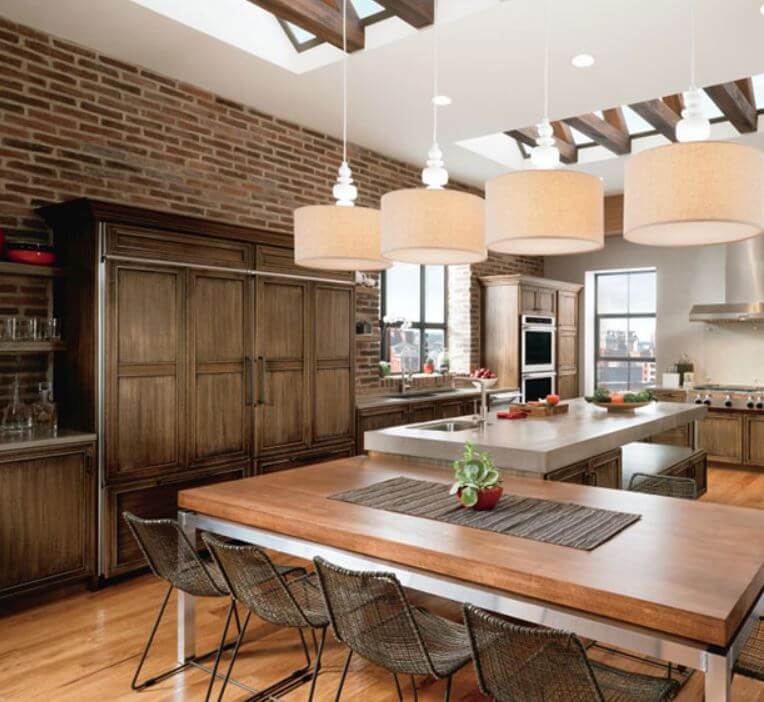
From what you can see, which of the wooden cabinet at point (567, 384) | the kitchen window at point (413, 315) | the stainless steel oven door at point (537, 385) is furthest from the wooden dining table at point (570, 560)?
the wooden cabinet at point (567, 384)

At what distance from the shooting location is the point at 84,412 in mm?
3848

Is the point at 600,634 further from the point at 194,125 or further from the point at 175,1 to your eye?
the point at 194,125

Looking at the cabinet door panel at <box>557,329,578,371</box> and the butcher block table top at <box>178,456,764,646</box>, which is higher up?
the cabinet door panel at <box>557,329,578,371</box>

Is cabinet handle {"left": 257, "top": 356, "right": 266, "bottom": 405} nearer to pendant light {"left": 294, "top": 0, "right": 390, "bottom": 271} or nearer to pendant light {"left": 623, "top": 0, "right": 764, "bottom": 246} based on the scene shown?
pendant light {"left": 294, "top": 0, "right": 390, "bottom": 271}

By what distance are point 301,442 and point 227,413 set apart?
71 centimetres

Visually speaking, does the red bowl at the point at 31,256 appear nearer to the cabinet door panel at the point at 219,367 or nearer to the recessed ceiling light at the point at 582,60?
the cabinet door panel at the point at 219,367

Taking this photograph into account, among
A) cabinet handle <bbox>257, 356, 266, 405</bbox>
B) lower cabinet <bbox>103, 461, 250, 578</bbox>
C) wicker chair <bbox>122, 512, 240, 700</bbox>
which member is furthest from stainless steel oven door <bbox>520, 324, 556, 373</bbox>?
wicker chair <bbox>122, 512, 240, 700</bbox>

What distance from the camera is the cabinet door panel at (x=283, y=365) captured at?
4668mm

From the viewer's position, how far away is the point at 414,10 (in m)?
3.85

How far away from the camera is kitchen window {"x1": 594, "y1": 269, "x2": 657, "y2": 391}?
8.99m

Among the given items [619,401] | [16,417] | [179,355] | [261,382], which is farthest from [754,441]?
[16,417]

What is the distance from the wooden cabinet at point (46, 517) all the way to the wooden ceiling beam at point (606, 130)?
15.7 feet

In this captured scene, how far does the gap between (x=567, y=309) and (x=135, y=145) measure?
6182 mm

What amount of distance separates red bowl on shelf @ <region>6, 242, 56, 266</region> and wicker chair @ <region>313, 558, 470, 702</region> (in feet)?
9.08
